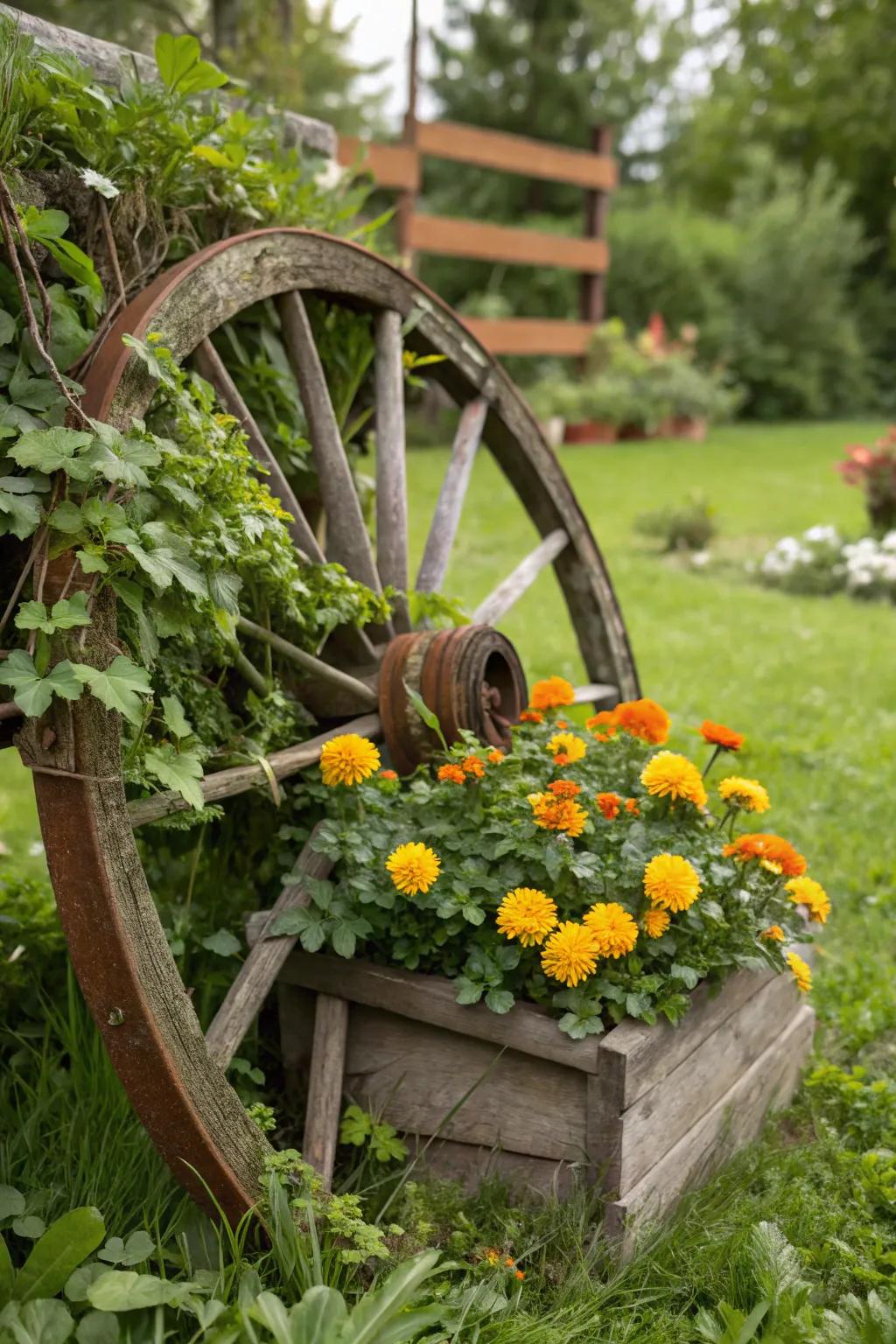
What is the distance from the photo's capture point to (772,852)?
2.44 metres

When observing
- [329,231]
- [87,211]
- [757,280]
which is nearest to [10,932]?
[87,211]

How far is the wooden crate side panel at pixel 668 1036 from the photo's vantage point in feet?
6.94

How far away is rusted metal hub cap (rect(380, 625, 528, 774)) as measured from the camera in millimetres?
2678

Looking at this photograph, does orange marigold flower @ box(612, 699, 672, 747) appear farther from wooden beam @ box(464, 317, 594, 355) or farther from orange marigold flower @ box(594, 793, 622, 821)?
wooden beam @ box(464, 317, 594, 355)

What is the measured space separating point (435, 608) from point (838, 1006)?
4.74 ft

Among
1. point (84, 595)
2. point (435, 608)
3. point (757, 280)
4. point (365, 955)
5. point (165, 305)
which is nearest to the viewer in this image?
point (84, 595)

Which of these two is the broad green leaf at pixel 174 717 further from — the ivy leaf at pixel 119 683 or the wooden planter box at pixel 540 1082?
the wooden planter box at pixel 540 1082

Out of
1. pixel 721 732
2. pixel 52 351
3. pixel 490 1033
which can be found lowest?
pixel 490 1033

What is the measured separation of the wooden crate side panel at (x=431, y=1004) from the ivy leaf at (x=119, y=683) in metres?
0.77

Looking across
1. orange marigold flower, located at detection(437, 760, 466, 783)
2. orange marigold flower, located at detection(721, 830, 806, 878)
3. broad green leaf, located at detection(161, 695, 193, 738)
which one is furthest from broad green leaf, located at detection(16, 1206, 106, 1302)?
orange marigold flower, located at detection(721, 830, 806, 878)

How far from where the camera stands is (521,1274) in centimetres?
201

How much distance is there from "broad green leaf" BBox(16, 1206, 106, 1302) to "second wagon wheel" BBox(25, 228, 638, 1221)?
7.4 inches

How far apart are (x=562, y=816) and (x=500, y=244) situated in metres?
9.80

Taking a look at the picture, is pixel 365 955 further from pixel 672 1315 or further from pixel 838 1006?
pixel 838 1006
